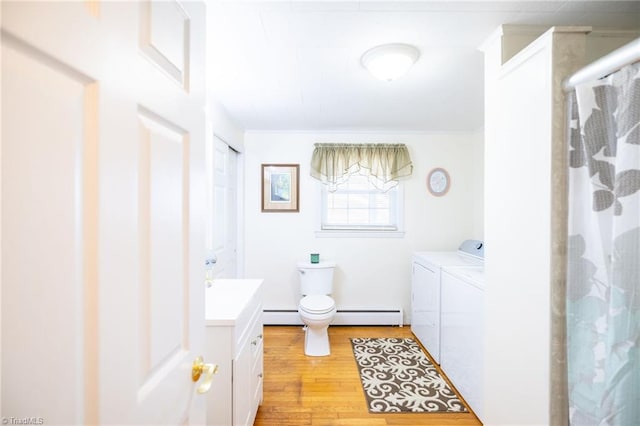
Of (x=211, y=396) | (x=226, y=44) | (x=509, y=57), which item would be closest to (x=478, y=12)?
(x=509, y=57)

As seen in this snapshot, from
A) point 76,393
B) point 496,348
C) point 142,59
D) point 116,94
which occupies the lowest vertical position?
point 496,348

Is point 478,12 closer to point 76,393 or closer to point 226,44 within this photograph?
point 226,44

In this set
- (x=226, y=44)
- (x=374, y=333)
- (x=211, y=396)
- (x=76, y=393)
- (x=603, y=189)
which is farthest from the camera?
(x=374, y=333)

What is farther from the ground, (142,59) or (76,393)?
(142,59)

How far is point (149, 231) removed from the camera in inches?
24.4

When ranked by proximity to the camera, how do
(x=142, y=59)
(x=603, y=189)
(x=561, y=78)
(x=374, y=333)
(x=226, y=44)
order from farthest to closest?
(x=374, y=333) < (x=226, y=44) < (x=561, y=78) < (x=603, y=189) < (x=142, y=59)

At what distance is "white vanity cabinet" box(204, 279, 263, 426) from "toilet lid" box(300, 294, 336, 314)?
905 mm

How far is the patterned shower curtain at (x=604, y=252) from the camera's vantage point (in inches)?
37.0

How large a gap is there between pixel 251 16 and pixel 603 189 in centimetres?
159

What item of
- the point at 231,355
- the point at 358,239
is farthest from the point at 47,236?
the point at 358,239

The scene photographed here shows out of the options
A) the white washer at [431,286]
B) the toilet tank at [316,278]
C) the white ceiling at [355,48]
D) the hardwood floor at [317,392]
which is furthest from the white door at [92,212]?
the toilet tank at [316,278]

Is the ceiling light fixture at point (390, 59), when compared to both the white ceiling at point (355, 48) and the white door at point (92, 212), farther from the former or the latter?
the white door at point (92, 212)

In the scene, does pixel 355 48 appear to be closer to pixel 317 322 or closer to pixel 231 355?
pixel 231 355

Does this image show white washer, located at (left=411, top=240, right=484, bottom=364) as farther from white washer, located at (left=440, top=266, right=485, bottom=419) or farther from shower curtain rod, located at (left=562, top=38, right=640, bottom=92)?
shower curtain rod, located at (left=562, top=38, right=640, bottom=92)
